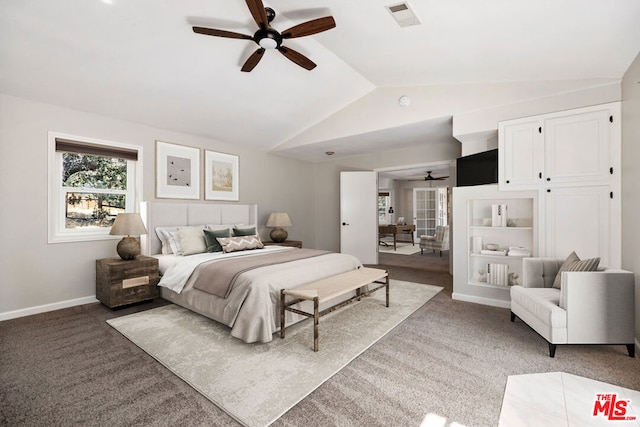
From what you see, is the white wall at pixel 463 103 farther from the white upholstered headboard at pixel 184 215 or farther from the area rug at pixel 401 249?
the area rug at pixel 401 249

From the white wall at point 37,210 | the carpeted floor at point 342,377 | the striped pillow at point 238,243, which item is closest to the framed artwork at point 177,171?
the white wall at point 37,210

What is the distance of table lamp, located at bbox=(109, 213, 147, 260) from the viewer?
3.45 metres

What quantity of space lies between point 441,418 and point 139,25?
3.74m

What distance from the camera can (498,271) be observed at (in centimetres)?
357

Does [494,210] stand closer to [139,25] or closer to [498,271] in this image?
[498,271]

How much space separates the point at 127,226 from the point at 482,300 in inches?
176

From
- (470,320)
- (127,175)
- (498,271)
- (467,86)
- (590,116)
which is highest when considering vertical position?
(467,86)

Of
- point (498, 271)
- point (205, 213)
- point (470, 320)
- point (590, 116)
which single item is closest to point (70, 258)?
point (205, 213)

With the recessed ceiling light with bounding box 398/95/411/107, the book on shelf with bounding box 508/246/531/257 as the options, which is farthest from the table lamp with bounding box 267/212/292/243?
the book on shelf with bounding box 508/246/531/257

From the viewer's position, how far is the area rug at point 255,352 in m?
1.77

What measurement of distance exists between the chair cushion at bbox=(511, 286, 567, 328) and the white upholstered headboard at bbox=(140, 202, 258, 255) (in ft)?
13.6

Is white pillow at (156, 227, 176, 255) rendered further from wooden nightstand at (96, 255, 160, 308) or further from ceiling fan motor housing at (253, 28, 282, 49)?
ceiling fan motor housing at (253, 28, 282, 49)

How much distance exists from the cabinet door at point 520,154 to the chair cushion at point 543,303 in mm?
1224

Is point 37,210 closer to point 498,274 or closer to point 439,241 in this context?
point 498,274
